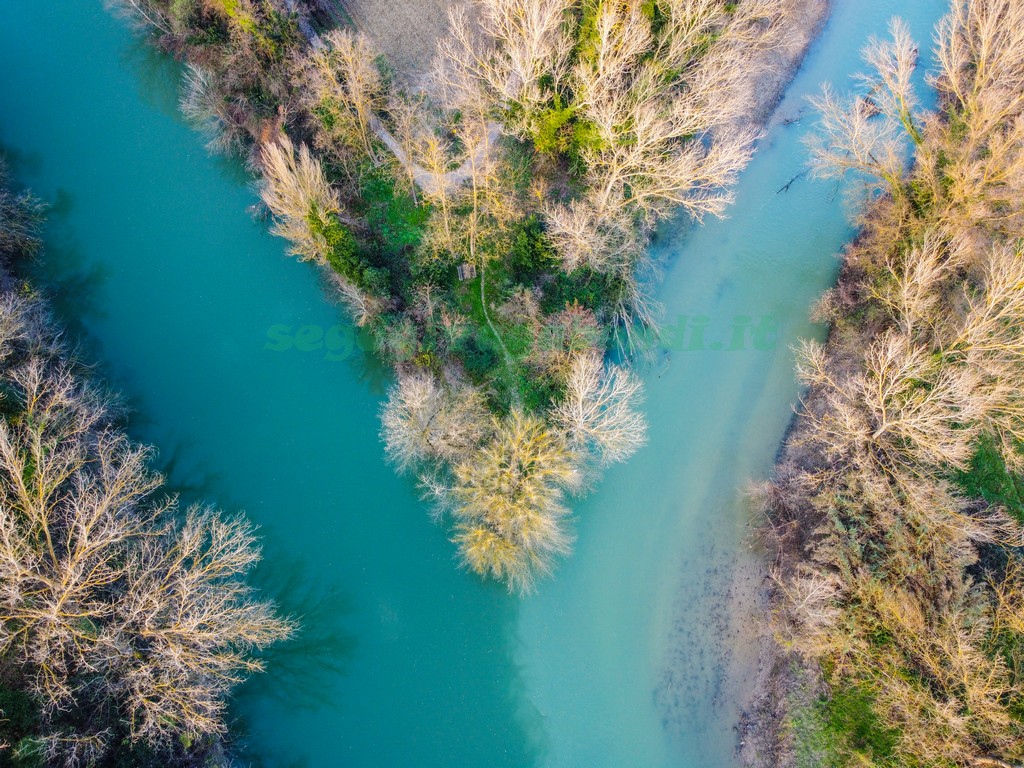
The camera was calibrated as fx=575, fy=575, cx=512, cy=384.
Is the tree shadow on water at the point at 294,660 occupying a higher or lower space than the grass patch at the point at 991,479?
lower

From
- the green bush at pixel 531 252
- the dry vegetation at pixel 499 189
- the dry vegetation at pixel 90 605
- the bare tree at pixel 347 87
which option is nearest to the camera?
the dry vegetation at pixel 90 605

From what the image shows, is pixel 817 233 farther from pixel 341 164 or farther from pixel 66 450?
pixel 66 450

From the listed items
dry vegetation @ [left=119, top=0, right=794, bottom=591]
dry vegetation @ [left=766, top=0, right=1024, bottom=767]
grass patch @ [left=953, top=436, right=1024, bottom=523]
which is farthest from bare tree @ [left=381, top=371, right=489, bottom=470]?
grass patch @ [left=953, top=436, right=1024, bottom=523]

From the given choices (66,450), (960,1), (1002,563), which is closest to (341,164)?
(66,450)

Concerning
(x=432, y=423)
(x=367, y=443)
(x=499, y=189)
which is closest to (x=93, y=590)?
(x=367, y=443)

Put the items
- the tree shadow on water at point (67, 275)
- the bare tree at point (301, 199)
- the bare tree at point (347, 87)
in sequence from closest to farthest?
the bare tree at point (301, 199) < the bare tree at point (347, 87) < the tree shadow on water at point (67, 275)

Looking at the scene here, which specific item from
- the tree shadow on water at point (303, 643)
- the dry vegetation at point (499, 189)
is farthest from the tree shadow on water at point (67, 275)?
the tree shadow on water at point (303, 643)

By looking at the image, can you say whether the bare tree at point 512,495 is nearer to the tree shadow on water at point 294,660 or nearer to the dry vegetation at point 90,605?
the tree shadow on water at point 294,660

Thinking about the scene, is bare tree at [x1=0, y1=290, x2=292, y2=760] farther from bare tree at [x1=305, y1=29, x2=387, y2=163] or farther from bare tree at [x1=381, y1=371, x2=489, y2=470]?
bare tree at [x1=305, y1=29, x2=387, y2=163]
